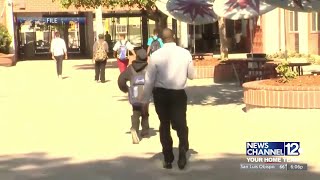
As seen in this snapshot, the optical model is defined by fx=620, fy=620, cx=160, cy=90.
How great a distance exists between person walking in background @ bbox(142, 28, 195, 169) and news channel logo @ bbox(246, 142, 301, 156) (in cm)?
110

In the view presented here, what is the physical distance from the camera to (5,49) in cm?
3269

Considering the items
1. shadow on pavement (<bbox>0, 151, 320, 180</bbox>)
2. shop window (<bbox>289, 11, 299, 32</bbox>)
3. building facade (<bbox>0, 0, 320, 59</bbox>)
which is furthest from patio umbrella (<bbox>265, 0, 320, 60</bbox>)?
building facade (<bbox>0, 0, 320, 59</bbox>)

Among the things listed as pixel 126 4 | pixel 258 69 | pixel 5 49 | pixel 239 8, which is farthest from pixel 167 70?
pixel 5 49

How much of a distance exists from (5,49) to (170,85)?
89.0 ft

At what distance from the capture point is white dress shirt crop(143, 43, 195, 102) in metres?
6.92

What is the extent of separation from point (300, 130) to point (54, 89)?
9.71 m

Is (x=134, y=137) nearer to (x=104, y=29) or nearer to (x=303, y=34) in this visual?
(x=303, y=34)

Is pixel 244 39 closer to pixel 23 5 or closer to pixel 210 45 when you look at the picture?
pixel 210 45

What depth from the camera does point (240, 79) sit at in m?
17.0

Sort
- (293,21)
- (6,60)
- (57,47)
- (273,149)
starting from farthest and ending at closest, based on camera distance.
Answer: (293,21)
(6,60)
(57,47)
(273,149)

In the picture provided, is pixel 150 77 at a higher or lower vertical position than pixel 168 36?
lower

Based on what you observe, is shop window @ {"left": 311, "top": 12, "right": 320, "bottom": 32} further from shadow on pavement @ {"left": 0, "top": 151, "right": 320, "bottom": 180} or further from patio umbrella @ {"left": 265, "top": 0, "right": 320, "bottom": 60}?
shadow on pavement @ {"left": 0, "top": 151, "right": 320, "bottom": 180}

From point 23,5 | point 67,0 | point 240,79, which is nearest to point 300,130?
point 240,79

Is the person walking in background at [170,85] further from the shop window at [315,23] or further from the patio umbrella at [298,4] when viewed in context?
the shop window at [315,23]
